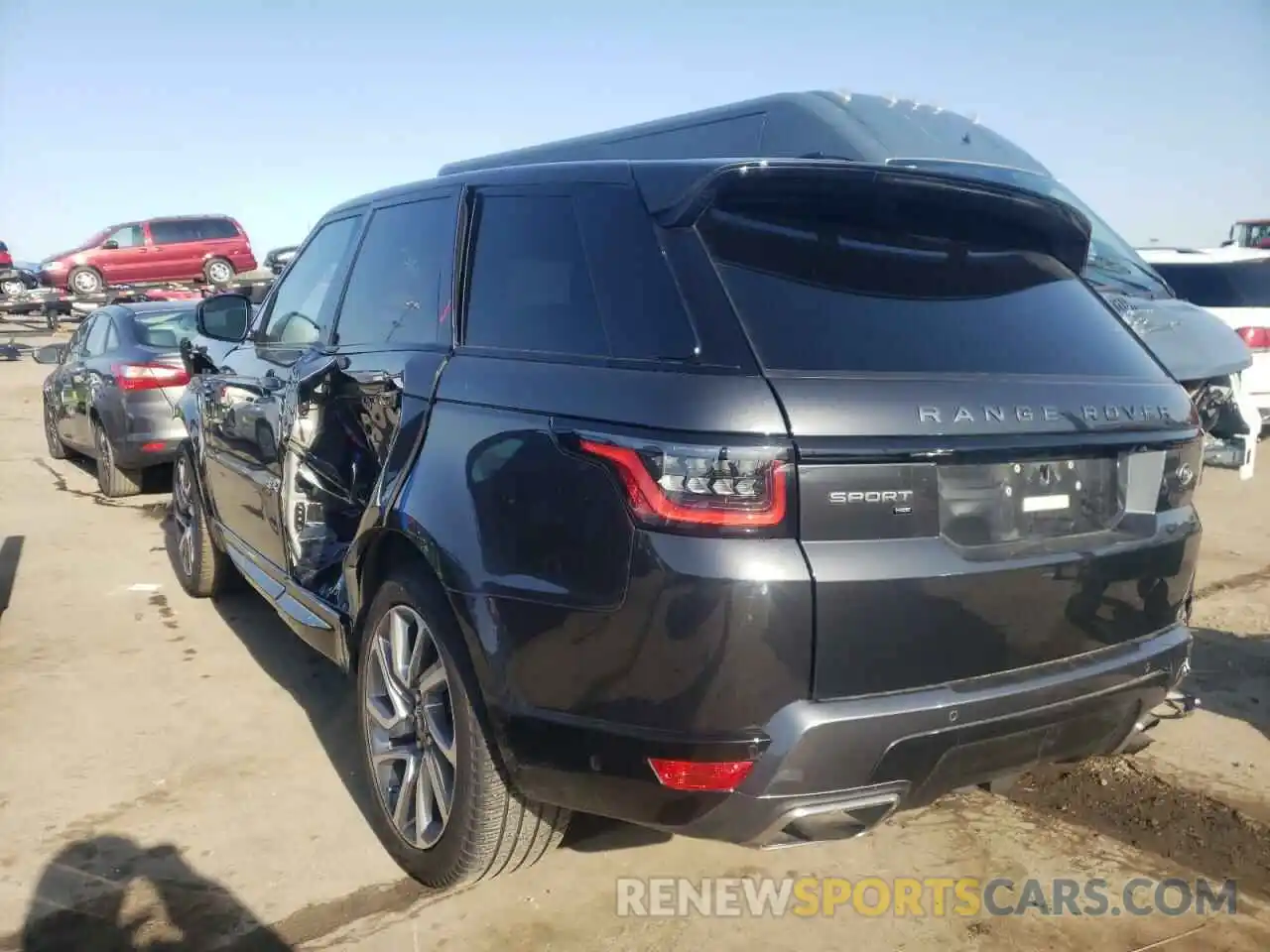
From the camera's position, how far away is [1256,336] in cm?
917

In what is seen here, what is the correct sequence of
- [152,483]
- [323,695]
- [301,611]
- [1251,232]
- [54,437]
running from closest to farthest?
[301,611] → [323,695] → [152,483] → [54,437] → [1251,232]

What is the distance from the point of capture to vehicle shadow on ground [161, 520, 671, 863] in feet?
11.1

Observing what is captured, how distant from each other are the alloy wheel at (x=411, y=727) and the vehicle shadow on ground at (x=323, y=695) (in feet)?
1.18

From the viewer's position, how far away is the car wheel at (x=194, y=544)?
18.7 feet

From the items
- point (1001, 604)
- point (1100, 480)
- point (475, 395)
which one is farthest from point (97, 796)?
point (1100, 480)

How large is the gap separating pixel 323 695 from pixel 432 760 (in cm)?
179

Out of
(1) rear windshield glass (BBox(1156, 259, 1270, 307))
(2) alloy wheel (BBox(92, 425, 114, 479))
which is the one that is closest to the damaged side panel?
(2) alloy wheel (BBox(92, 425, 114, 479))

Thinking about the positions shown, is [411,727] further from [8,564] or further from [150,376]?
[150,376]

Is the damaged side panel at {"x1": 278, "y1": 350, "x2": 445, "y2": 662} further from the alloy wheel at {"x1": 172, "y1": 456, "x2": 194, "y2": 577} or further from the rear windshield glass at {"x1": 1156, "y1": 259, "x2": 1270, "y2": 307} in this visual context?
the rear windshield glass at {"x1": 1156, "y1": 259, "x2": 1270, "y2": 307}

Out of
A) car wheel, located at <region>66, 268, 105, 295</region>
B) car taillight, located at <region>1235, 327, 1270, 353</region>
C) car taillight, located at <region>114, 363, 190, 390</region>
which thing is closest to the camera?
car taillight, located at <region>114, 363, 190, 390</region>

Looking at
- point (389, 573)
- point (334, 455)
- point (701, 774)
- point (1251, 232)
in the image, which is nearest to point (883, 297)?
point (701, 774)

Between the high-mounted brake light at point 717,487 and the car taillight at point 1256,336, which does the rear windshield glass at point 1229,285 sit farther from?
the high-mounted brake light at point 717,487

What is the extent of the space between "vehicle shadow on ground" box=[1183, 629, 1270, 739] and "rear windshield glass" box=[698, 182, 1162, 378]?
215 cm

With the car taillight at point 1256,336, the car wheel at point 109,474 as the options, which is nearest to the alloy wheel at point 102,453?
the car wheel at point 109,474
